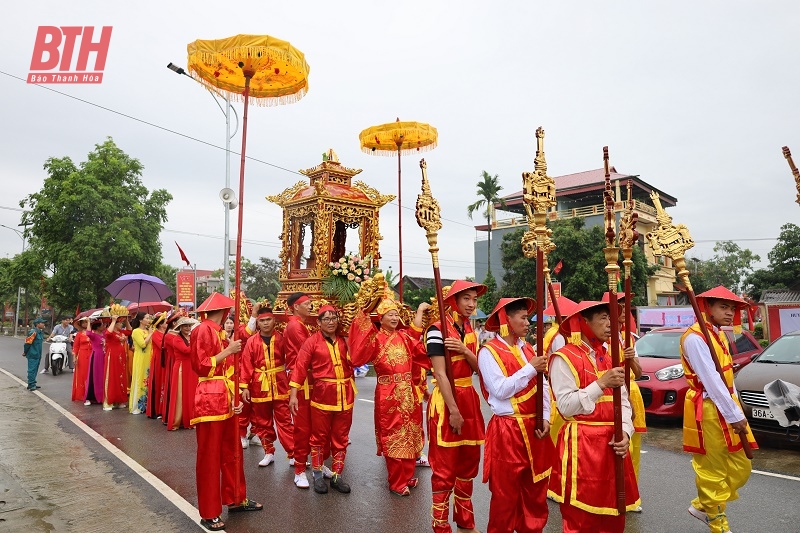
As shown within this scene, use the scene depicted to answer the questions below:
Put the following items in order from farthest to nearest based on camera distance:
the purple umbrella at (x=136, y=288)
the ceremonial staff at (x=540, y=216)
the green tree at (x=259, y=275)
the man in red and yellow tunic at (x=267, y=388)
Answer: the green tree at (x=259, y=275), the purple umbrella at (x=136, y=288), the man in red and yellow tunic at (x=267, y=388), the ceremonial staff at (x=540, y=216)

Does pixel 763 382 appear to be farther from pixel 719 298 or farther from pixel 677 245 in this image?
pixel 677 245

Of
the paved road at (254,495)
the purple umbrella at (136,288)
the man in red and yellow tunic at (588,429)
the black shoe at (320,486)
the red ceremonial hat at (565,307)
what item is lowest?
the paved road at (254,495)

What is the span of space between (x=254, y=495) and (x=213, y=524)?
0.90m

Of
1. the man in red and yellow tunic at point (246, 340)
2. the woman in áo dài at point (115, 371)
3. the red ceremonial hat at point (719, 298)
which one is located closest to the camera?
the red ceremonial hat at point (719, 298)

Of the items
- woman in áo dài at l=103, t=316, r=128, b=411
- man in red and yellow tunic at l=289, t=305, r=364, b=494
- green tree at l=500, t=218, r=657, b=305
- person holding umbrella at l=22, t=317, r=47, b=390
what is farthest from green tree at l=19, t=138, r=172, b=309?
man in red and yellow tunic at l=289, t=305, r=364, b=494

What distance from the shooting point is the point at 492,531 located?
11.3ft

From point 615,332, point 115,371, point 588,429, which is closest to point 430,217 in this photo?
point 615,332

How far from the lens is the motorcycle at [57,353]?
1647 centimetres

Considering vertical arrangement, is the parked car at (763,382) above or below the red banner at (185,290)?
below

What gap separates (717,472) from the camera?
13.2ft

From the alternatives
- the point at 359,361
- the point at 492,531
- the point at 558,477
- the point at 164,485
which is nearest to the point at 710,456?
the point at 558,477

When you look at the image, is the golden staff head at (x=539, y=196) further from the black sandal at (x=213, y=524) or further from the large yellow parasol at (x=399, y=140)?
the large yellow parasol at (x=399, y=140)

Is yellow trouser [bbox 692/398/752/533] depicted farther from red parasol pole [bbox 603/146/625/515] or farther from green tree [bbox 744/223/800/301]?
green tree [bbox 744/223/800/301]

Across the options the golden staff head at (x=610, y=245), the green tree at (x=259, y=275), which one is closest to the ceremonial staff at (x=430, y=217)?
the golden staff head at (x=610, y=245)
